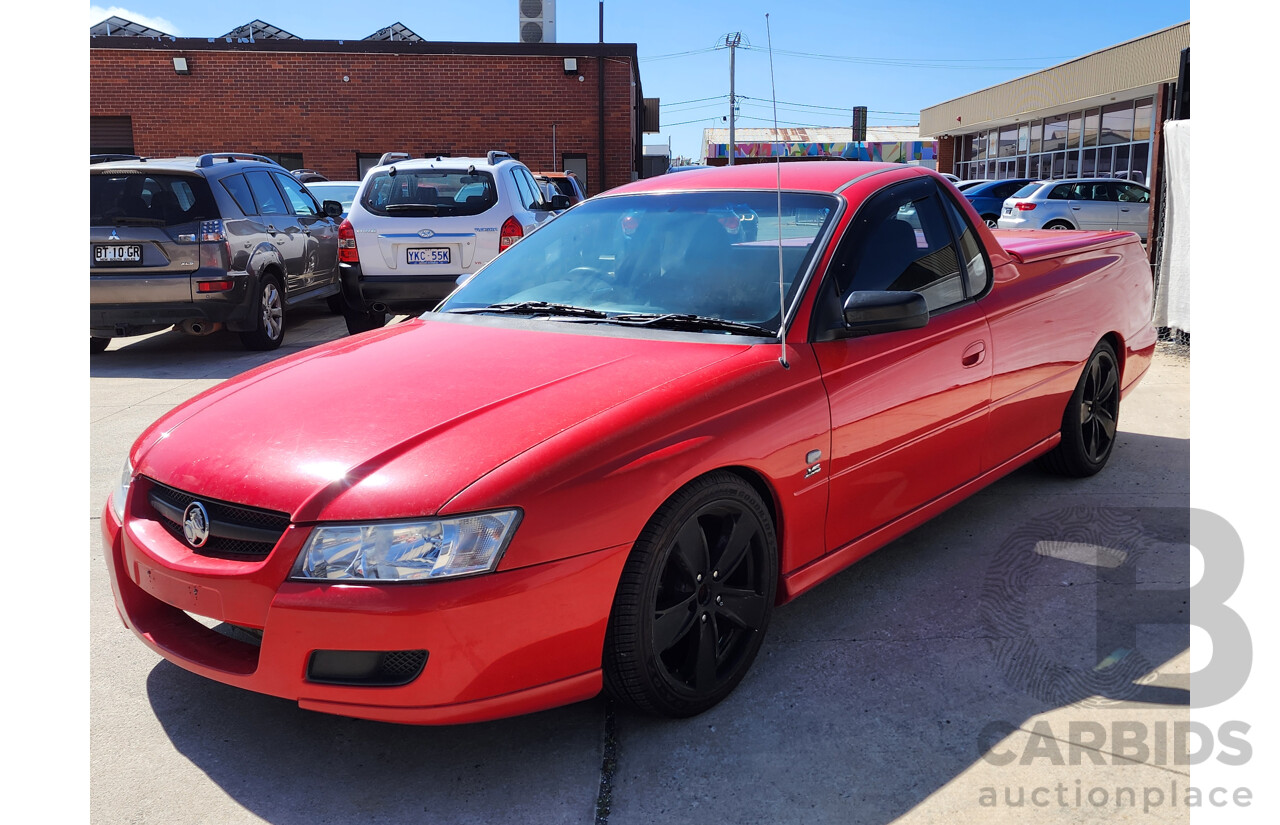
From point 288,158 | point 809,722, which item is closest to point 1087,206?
point 288,158

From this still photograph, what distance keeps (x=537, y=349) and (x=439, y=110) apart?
22.6 m

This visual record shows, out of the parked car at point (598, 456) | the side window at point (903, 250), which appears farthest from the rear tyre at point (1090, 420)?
the side window at point (903, 250)

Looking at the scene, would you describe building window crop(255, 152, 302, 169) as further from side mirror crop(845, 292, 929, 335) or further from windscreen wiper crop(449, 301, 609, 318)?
side mirror crop(845, 292, 929, 335)

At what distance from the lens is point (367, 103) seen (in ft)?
79.4

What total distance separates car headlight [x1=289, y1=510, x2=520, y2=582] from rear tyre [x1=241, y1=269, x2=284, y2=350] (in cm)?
773

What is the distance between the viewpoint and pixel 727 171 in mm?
4090

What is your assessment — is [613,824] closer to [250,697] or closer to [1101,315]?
[250,697]

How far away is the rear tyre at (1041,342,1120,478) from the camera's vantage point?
4832 millimetres

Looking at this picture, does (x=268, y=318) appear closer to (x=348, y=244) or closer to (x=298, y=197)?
(x=348, y=244)

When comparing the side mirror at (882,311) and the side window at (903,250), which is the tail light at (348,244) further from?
the side mirror at (882,311)

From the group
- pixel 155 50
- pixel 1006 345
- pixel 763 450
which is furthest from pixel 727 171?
pixel 155 50

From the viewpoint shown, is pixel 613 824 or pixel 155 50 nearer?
pixel 613 824

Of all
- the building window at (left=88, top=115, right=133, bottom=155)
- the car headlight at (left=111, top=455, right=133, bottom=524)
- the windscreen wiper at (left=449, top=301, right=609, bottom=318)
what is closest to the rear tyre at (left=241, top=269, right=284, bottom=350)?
the windscreen wiper at (left=449, top=301, right=609, bottom=318)

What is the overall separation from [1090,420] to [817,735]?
2.89 meters
